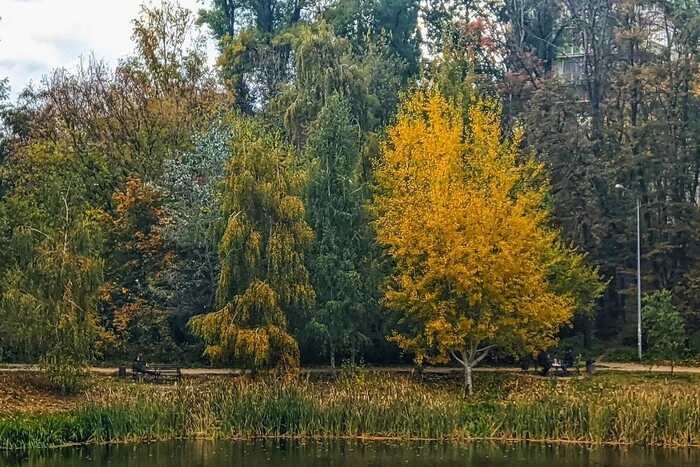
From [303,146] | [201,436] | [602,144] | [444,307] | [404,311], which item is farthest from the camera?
[602,144]

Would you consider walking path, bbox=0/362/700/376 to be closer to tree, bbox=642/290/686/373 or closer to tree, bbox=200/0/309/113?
tree, bbox=642/290/686/373

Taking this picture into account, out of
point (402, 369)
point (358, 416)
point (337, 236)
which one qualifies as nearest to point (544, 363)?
point (402, 369)

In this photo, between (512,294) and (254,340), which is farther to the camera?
(512,294)

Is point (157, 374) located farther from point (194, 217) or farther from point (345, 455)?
point (345, 455)

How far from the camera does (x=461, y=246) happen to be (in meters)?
33.6

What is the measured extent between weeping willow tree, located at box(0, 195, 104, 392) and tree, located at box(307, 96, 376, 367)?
8.71 m

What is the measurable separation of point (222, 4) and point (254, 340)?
123 feet

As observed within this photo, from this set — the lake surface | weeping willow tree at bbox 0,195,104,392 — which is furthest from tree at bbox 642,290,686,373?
weeping willow tree at bbox 0,195,104,392

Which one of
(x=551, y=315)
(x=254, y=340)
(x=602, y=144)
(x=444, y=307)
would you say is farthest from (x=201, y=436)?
(x=602, y=144)

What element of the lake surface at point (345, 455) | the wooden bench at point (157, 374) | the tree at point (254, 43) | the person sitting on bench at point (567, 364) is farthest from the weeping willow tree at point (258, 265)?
the tree at point (254, 43)

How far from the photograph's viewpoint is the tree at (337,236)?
36.8m

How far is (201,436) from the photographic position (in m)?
26.5

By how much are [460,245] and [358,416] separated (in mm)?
9281

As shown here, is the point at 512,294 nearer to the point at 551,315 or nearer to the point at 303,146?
the point at 551,315
